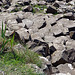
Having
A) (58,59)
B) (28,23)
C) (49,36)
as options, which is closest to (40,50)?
(58,59)

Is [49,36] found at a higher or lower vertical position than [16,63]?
lower

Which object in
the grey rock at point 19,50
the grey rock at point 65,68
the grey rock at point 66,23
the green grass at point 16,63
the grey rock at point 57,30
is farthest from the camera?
the grey rock at point 66,23

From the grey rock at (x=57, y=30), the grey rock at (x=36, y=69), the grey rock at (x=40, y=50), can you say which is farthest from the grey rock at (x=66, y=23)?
the grey rock at (x=36, y=69)

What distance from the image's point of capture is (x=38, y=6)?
52.5 ft

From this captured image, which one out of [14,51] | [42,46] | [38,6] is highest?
[14,51]

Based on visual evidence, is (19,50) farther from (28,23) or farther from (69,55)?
(28,23)

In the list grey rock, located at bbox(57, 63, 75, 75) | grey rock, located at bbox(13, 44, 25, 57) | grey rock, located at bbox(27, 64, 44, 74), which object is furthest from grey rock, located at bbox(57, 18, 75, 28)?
grey rock, located at bbox(27, 64, 44, 74)

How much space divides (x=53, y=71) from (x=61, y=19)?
5.95m

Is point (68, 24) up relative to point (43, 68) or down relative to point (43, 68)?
down

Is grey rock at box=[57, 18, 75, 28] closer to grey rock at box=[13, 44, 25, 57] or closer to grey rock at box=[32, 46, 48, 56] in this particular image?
grey rock at box=[32, 46, 48, 56]

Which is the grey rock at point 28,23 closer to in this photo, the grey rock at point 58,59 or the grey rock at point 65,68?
the grey rock at point 58,59

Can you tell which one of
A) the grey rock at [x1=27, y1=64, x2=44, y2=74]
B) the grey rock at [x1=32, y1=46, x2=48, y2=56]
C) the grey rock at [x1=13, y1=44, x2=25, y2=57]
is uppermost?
the grey rock at [x1=13, y1=44, x2=25, y2=57]

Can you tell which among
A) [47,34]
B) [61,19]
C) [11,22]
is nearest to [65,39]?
[47,34]

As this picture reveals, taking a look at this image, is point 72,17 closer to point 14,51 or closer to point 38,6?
point 38,6
